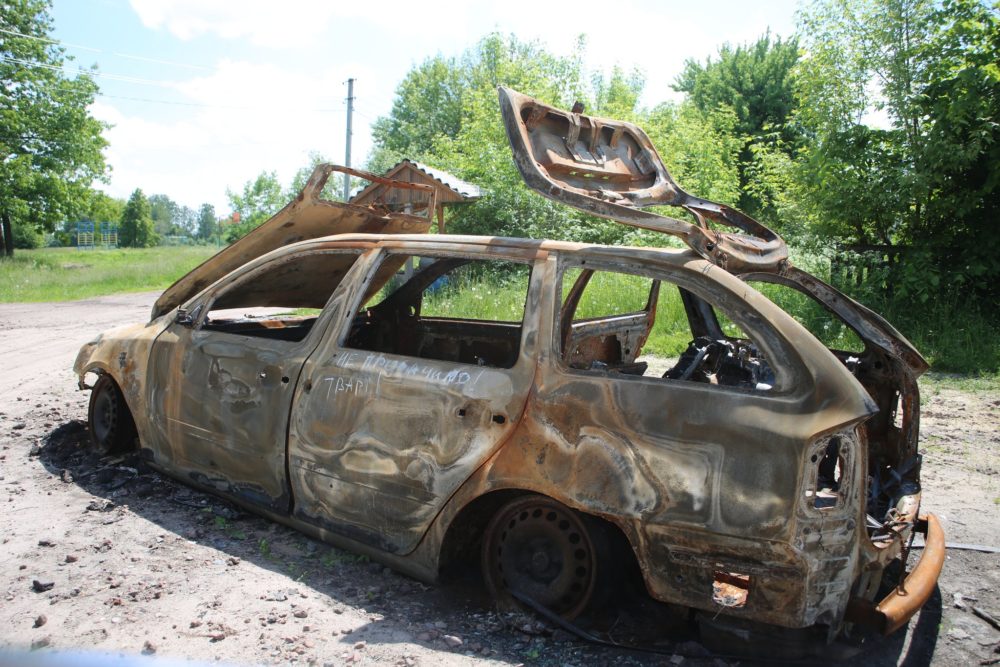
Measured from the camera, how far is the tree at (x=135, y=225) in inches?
3078

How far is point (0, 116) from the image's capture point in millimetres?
26438

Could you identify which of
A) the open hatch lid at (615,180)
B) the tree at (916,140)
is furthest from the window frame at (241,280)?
the tree at (916,140)

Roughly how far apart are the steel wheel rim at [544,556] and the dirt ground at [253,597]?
13 centimetres

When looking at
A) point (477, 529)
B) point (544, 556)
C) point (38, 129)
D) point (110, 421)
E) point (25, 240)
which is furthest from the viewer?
point (25, 240)

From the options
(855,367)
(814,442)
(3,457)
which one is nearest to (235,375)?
(3,457)

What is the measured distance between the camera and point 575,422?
295 cm

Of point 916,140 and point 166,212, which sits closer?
point 916,140

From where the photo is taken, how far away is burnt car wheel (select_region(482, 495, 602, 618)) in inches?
120

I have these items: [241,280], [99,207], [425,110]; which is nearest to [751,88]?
[425,110]

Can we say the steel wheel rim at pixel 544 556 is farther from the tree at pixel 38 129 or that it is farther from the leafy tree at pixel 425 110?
the leafy tree at pixel 425 110

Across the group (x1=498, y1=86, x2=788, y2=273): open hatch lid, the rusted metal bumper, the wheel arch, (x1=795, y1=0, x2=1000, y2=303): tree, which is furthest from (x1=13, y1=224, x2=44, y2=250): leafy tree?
the rusted metal bumper

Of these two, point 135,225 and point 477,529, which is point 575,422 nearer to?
point 477,529

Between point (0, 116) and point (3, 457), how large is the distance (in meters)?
27.2

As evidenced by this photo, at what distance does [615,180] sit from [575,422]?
1573mm
